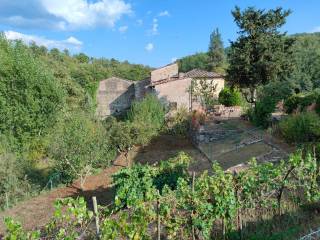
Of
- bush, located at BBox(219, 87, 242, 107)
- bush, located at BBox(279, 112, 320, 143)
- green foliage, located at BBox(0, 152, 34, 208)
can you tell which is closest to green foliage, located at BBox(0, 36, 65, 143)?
green foliage, located at BBox(0, 152, 34, 208)

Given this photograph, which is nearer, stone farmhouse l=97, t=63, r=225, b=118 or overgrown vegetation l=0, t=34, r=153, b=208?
overgrown vegetation l=0, t=34, r=153, b=208

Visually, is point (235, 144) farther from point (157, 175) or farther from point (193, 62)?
point (193, 62)

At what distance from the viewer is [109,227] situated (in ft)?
19.7

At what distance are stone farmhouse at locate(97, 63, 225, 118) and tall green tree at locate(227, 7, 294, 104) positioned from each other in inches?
346

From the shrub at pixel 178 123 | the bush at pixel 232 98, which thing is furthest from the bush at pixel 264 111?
the bush at pixel 232 98

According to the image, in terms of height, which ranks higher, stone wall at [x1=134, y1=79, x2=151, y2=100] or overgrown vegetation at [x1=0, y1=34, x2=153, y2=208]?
stone wall at [x1=134, y1=79, x2=151, y2=100]

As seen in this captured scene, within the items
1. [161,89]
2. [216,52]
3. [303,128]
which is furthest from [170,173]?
[216,52]

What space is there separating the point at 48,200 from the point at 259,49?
17.4m

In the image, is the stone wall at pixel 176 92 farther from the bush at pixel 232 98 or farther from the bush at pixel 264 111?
the bush at pixel 264 111

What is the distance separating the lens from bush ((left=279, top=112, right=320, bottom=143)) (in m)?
15.0

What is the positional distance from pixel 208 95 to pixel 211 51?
44.0m

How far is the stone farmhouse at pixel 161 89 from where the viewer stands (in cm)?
3609

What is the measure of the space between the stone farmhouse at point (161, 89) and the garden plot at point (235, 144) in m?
10.4

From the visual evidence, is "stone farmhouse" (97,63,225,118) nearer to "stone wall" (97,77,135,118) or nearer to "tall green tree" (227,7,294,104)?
"stone wall" (97,77,135,118)
